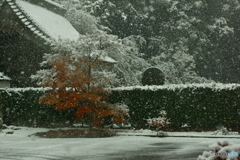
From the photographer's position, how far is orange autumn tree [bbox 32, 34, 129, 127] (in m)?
16.3

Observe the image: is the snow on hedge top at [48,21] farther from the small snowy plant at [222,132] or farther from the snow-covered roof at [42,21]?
the small snowy plant at [222,132]

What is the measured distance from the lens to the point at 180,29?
3462cm

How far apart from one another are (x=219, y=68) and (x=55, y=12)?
59.9 feet

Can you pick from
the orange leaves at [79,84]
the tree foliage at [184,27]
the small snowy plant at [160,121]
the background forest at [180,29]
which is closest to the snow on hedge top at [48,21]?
the background forest at [180,29]

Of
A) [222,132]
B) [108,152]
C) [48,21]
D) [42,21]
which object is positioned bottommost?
[108,152]

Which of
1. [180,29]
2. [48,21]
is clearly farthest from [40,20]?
[180,29]

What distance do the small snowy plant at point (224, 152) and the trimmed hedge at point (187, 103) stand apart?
1239 centimetres

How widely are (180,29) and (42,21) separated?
14.5 metres

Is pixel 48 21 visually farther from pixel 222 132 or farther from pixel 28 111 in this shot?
pixel 222 132

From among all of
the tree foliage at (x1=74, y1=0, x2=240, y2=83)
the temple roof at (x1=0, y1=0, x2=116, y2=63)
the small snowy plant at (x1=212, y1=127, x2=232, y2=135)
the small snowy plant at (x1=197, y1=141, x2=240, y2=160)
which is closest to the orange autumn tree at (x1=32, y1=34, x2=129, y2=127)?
Answer: the temple roof at (x1=0, y1=0, x2=116, y2=63)

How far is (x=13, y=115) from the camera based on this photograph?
805 inches

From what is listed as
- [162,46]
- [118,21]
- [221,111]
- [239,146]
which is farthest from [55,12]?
[239,146]

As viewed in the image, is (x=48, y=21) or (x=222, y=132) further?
(x=48, y=21)

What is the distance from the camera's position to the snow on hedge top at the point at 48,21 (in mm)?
24172
